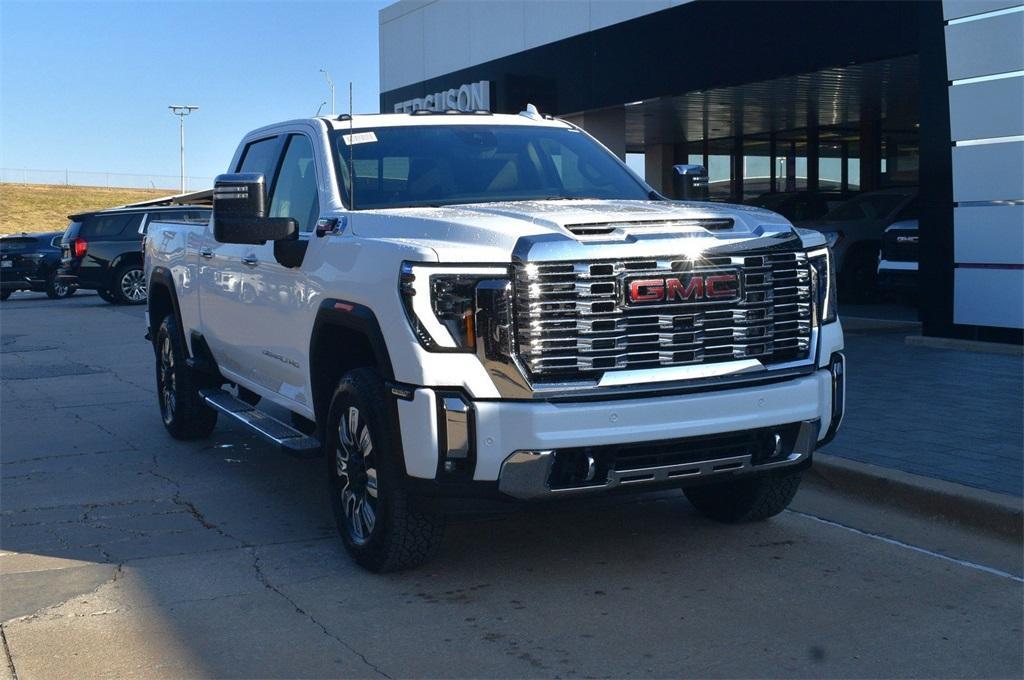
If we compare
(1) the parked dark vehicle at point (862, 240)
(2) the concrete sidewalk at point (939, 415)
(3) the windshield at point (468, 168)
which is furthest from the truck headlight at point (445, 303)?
(1) the parked dark vehicle at point (862, 240)

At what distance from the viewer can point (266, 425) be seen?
22.2 feet

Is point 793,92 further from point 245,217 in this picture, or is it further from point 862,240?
point 245,217

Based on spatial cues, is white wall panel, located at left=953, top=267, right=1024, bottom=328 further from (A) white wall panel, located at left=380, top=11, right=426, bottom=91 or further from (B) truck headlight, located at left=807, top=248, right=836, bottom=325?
(A) white wall panel, located at left=380, top=11, right=426, bottom=91

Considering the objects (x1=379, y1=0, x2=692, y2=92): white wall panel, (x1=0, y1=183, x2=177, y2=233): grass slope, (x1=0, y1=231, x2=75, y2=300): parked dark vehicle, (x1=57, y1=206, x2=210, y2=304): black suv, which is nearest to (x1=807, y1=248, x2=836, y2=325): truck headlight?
(x1=379, y1=0, x2=692, y2=92): white wall panel

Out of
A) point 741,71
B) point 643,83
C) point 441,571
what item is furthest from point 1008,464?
point 643,83

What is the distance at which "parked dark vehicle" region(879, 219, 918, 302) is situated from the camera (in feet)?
51.7

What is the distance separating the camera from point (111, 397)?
11328 millimetres

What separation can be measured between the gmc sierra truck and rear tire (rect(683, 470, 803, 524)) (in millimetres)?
12

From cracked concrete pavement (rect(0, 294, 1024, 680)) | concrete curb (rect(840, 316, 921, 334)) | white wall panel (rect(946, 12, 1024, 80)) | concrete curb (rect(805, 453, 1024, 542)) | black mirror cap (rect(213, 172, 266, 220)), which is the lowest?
cracked concrete pavement (rect(0, 294, 1024, 680))

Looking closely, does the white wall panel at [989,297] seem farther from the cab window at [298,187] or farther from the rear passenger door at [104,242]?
the rear passenger door at [104,242]

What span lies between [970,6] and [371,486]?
30.6 ft

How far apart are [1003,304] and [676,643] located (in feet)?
28.3

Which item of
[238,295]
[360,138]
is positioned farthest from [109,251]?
[360,138]

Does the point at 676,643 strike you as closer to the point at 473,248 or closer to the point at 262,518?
the point at 473,248
